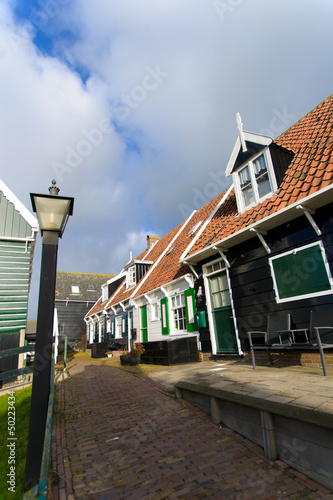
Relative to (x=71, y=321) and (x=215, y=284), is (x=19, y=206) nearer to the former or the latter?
(x=215, y=284)

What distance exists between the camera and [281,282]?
6.63 metres

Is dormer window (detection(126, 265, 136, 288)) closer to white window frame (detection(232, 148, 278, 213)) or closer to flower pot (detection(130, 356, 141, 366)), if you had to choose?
flower pot (detection(130, 356, 141, 366))

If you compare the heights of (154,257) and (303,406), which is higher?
(154,257)

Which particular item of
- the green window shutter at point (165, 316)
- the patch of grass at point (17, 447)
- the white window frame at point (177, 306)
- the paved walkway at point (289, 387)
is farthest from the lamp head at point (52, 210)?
the green window shutter at point (165, 316)

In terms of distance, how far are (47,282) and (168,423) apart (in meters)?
2.92

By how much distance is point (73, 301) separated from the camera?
2942 centimetres

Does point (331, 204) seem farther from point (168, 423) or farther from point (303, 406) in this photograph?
point (168, 423)

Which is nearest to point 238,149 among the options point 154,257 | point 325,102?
point 325,102

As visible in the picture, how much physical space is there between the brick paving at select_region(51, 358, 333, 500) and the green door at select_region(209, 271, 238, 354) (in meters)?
3.60

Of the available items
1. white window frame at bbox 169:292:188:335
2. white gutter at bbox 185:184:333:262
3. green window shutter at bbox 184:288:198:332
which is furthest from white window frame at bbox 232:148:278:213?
white window frame at bbox 169:292:188:335

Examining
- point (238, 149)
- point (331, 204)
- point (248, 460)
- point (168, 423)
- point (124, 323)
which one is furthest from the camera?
point (124, 323)

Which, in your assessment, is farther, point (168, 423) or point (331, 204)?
point (331, 204)

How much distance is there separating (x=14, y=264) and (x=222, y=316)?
298 inches

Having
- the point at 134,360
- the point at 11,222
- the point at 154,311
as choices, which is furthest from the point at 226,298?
the point at 11,222
